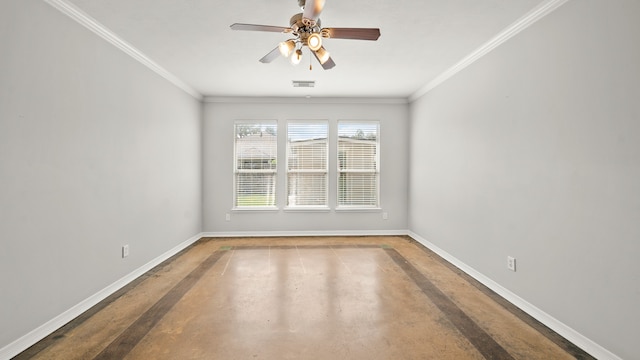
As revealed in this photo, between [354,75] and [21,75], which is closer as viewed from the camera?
[21,75]

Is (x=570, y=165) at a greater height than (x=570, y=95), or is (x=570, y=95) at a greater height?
(x=570, y=95)

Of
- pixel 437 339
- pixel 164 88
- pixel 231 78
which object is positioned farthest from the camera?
pixel 231 78

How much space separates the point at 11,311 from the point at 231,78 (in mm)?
3536

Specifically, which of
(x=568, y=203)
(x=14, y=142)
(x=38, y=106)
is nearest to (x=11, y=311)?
(x=14, y=142)

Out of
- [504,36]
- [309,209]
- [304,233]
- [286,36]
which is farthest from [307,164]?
[504,36]

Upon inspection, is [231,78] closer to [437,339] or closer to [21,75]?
[21,75]

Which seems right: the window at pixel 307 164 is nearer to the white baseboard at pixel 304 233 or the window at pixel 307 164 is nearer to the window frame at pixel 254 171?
the window frame at pixel 254 171

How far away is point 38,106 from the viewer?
2168mm

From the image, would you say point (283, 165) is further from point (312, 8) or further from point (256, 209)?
point (312, 8)

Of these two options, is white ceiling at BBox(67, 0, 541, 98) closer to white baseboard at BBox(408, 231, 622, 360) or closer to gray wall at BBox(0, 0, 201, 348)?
gray wall at BBox(0, 0, 201, 348)

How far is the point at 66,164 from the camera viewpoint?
2.43 meters

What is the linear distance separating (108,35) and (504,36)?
4042 mm

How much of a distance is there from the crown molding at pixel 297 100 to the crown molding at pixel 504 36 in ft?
3.95

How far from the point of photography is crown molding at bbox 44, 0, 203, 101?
2.38 metres
